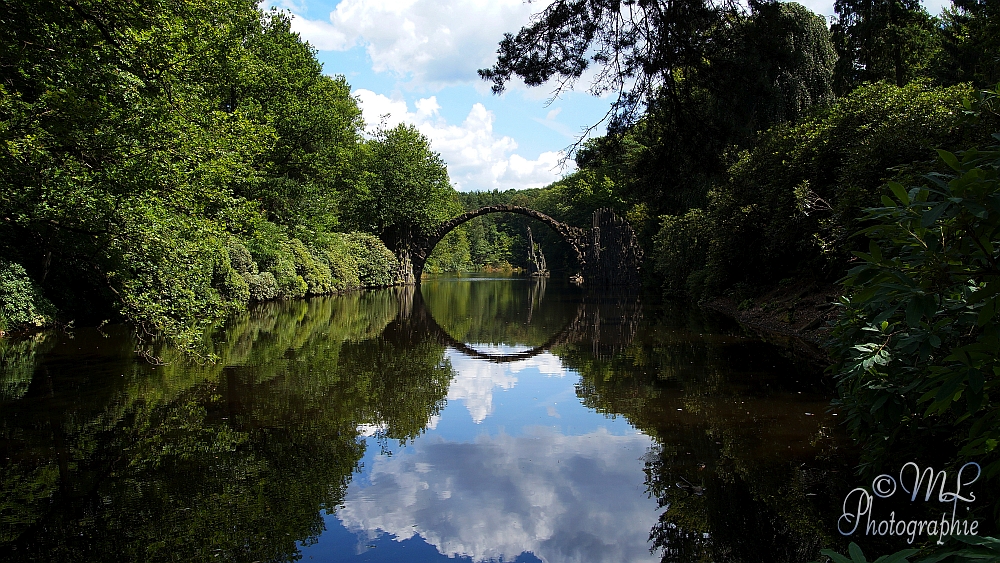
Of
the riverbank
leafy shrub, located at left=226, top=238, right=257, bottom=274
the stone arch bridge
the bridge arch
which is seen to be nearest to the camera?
the riverbank

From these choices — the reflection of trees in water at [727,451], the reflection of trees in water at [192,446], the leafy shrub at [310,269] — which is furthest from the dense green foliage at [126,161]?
the reflection of trees in water at [727,451]

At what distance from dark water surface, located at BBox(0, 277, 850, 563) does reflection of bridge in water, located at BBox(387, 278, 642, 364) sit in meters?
1.53

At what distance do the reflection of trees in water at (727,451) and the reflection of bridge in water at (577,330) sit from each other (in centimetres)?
202

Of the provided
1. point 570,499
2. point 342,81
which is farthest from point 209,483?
point 342,81

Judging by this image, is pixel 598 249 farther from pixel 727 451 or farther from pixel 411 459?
pixel 411 459

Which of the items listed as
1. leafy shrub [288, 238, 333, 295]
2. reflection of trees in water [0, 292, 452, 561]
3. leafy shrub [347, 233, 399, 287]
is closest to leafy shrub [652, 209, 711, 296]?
reflection of trees in water [0, 292, 452, 561]

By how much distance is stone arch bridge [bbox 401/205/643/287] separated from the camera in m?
40.4

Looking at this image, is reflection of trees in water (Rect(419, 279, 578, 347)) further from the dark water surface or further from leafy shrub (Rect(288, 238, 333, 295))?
leafy shrub (Rect(288, 238, 333, 295))

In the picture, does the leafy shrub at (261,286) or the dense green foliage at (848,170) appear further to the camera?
the leafy shrub at (261,286)

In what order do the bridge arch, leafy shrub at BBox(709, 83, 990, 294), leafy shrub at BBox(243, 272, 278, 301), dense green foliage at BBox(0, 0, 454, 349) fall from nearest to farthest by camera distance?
dense green foliage at BBox(0, 0, 454, 349) < leafy shrub at BBox(709, 83, 990, 294) < leafy shrub at BBox(243, 272, 278, 301) < the bridge arch

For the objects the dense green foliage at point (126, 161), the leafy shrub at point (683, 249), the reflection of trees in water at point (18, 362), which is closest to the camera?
the reflection of trees in water at point (18, 362)

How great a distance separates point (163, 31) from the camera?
10.7 metres

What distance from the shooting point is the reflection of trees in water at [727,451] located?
3986mm

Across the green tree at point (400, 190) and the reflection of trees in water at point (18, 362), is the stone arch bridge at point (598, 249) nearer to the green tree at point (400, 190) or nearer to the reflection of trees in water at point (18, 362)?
the green tree at point (400, 190)
